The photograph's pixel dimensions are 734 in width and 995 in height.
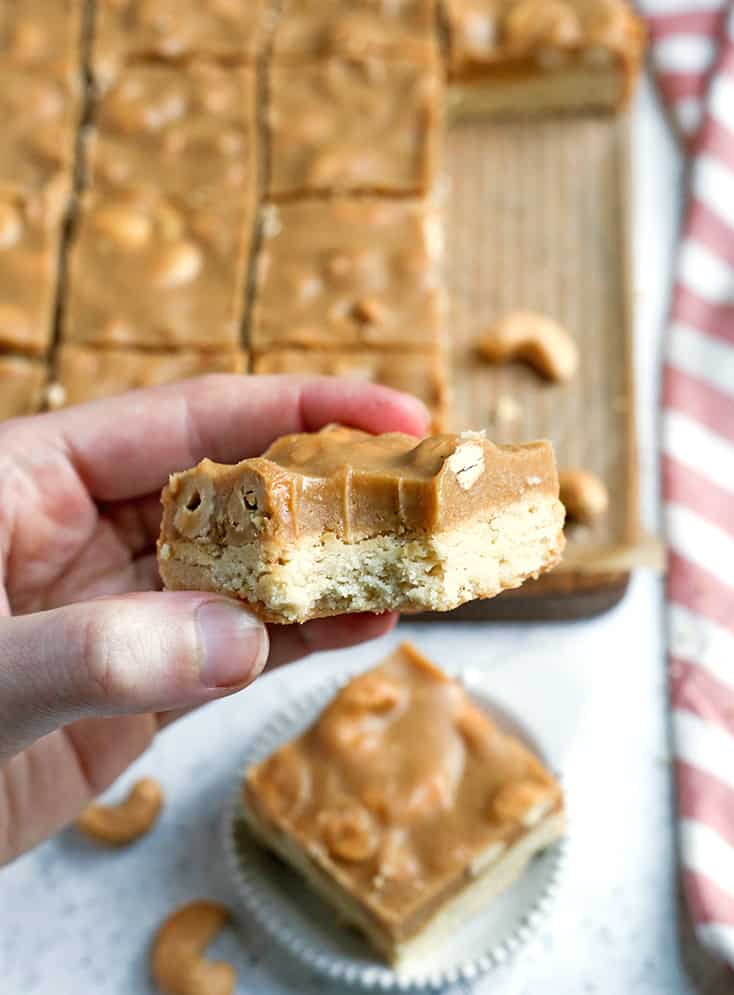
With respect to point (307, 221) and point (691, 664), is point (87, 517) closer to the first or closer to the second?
point (307, 221)

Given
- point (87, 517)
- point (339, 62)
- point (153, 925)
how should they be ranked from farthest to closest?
point (339, 62) → point (153, 925) → point (87, 517)

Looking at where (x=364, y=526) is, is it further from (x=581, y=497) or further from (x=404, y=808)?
(x=581, y=497)

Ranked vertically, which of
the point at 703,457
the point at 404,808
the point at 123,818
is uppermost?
the point at 703,457

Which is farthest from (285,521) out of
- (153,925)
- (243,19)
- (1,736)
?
(243,19)

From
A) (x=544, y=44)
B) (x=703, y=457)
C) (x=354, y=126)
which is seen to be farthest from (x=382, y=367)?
(x=544, y=44)

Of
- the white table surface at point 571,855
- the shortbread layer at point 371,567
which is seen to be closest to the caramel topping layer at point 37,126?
the white table surface at point 571,855

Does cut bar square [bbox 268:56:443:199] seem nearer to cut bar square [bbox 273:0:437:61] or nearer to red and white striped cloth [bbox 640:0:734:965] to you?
cut bar square [bbox 273:0:437:61]

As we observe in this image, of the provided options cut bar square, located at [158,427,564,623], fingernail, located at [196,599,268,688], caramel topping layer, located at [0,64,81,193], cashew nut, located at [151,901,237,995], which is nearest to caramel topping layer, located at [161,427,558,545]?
cut bar square, located at [158,427,564,623]
